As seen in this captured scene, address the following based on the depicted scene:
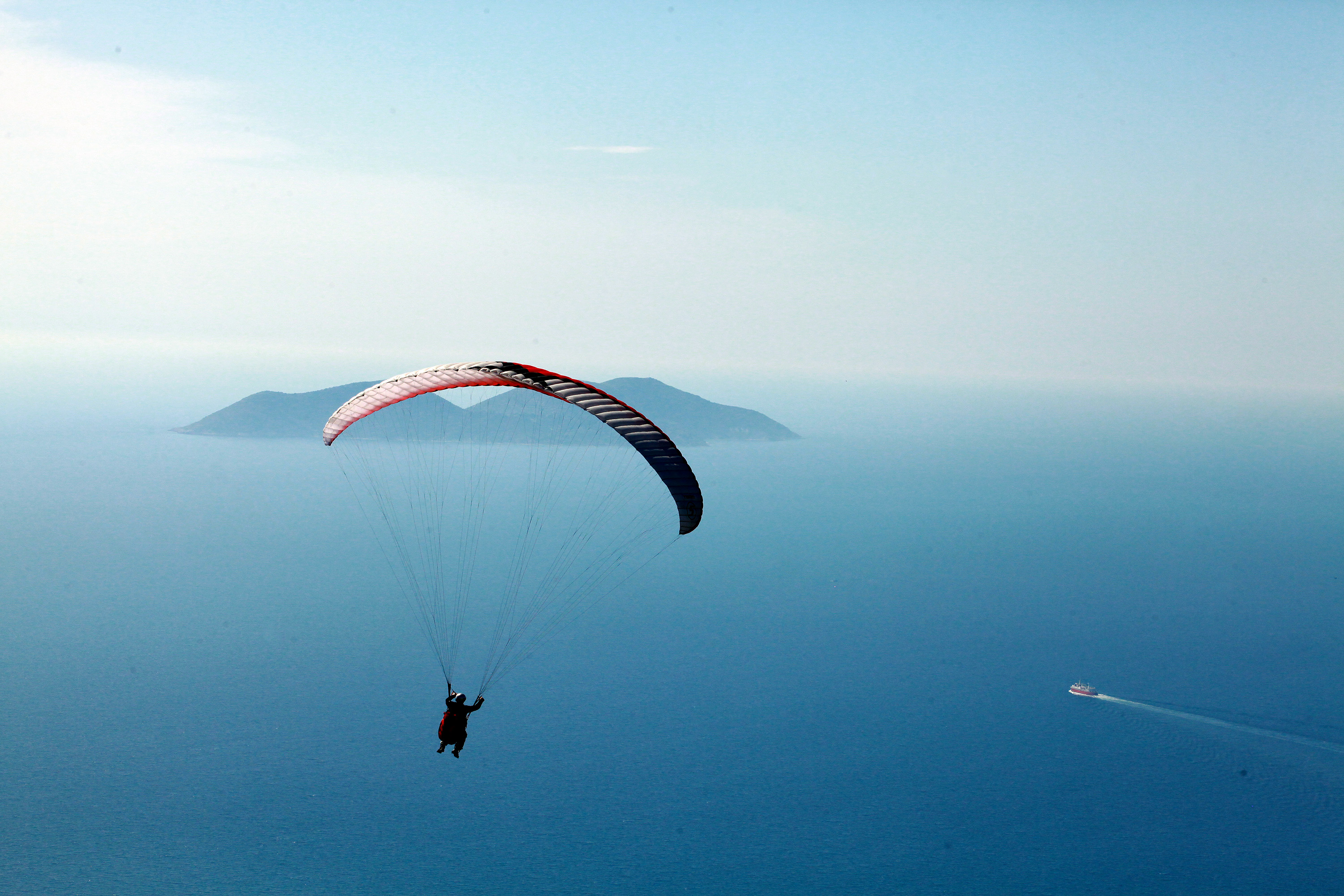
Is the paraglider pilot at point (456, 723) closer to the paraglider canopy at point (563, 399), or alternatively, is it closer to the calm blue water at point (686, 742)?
the paraglider canopy at point (563, 399)

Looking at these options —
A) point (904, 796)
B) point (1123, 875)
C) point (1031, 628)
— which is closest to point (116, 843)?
point (904, 796)

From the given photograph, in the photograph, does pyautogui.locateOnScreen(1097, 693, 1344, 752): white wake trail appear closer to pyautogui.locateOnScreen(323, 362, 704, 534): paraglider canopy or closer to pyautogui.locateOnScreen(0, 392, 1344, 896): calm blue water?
pyautogui.locateOnScreen(0, 392, 1344, 896): calm blue water

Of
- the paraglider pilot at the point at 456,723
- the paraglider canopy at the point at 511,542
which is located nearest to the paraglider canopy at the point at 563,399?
the paraglider canopy at the point at 511,542

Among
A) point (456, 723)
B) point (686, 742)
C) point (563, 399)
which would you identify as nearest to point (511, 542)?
point (686, 742)

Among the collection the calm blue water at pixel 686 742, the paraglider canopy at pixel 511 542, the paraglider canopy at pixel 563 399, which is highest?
the paraglider canopy at pixel 563 399

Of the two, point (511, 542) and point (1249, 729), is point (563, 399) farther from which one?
point (511, 542)

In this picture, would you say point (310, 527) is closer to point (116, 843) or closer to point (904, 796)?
point (116, 843)
